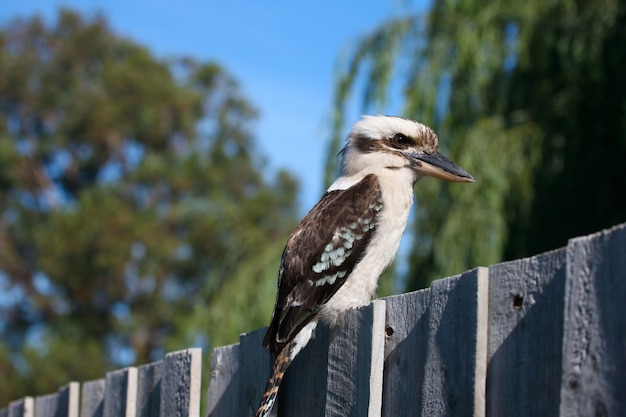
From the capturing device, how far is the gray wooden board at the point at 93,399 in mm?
3627

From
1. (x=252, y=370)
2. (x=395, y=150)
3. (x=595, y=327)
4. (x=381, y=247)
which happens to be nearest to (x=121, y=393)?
(x=252, y=370)

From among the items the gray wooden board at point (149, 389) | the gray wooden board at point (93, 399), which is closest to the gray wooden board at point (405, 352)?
the gray wooden board at point (149, 389)

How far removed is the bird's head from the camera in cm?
342

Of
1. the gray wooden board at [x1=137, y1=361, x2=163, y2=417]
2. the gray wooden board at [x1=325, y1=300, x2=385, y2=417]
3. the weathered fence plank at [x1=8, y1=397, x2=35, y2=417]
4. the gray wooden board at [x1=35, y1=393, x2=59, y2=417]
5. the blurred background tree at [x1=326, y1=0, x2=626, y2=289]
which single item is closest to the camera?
the gray wooden board at [x1=325, y1=300, x2=385, y2=417]

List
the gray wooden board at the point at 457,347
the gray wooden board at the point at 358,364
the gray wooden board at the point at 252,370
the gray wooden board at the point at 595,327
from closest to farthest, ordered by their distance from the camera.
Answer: the gray wooden board at the point at 595,327
the gray wooden board at the point at 457,347
the gray wooden board at the point at 358,364
the gray wooden board at the point at 252,370

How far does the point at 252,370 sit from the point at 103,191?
1611cm

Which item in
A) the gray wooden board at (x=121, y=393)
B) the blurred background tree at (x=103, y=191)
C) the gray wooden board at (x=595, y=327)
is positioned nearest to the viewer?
the gray wooden board at (x=595, y=327)

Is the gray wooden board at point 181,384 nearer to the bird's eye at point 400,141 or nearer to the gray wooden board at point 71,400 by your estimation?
the gray wooden board at point 71,400

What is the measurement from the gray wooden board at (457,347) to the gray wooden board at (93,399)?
1.98 metres

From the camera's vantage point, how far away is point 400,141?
3.55m

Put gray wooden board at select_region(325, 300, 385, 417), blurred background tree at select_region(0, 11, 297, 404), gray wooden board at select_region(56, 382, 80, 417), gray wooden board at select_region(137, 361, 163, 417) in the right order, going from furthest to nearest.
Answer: blurred background tree at select_region(0, 11, 297, 404) < gray wooden board at select_region(56, 382, 80, 417) < gray wooden board at select_region(137, 361, 163, 417) < gray wooden board at select_region(325, 300, 385, 417)

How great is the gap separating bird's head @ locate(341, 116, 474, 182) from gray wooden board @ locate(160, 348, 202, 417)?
1000 mm

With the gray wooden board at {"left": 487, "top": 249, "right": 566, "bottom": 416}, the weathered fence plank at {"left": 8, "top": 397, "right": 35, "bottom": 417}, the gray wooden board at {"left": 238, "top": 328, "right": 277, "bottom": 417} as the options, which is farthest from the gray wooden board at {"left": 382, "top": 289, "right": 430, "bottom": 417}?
the weathered fence plank at {"left": 8, "top": 397, "right": 35, "bottom": 417}

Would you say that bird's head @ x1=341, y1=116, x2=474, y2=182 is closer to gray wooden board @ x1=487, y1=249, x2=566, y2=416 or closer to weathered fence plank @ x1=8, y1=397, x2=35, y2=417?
gray wooden board @ x1=487, y1=249, x2=566, y2=416
